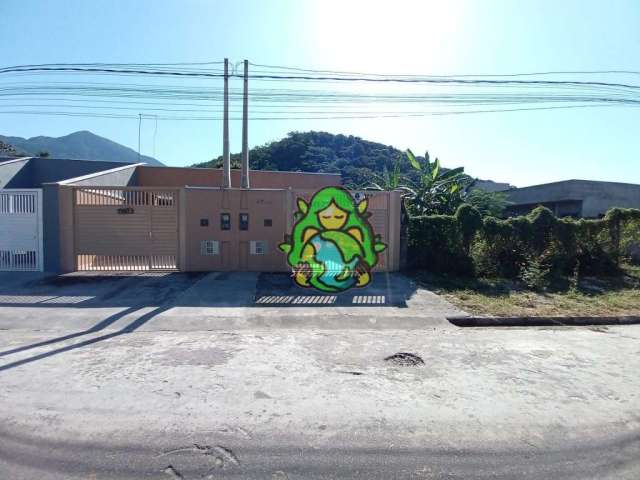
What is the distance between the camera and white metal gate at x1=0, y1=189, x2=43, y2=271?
34.9ft

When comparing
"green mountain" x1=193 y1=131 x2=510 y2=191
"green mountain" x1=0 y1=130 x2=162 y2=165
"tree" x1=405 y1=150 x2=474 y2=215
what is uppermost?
"green mountain" x1=0 y1=130 x2=162 y2=165

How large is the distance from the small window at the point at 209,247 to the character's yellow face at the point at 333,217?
9.85ft

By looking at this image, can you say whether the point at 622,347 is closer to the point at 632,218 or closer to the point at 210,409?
the point at 210,409

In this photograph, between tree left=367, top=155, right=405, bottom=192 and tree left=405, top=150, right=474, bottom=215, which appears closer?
tree left=405, top=150, right=474, bottom=215

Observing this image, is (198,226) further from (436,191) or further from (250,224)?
(436,191)

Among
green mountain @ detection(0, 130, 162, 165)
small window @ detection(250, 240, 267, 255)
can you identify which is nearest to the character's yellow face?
small window @ detection(250, 240, 267, 255)

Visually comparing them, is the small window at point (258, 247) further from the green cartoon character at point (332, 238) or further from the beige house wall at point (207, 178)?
the beige house wall at point (207, 178)

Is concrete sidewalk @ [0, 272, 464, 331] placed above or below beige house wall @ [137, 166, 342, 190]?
below

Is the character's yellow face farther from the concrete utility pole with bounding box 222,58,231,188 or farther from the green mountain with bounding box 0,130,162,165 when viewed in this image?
the green mountain with bounding box 0,130,162,165

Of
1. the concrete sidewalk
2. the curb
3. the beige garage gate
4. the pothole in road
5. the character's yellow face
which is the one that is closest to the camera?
the pothole in road

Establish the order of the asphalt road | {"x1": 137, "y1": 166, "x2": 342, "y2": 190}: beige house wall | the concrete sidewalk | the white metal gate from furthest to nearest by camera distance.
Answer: {"x1": 137, "y1": 166, "x2": 342, "y2": 190}: beige house wall → the white metal gate → the concrete sidewalk → the asphalt road

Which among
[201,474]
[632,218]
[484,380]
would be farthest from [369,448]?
[632,218]

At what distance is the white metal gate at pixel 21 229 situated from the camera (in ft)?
34.9

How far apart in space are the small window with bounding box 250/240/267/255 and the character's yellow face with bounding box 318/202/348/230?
68.3 inches
